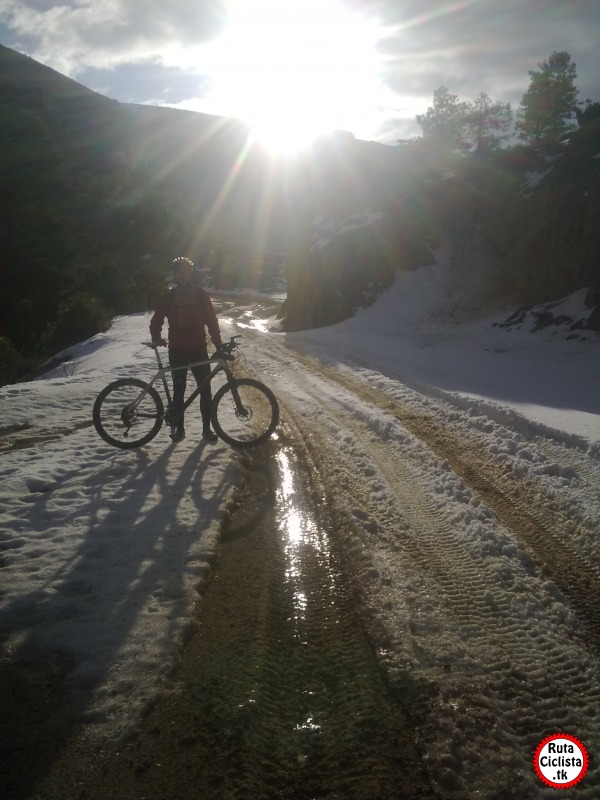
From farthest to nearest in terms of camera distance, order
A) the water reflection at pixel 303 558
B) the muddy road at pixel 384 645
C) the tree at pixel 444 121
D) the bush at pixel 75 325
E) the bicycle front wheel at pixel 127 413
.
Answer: the tree at pixel 444 121, the bush at pixel 75 325, the bicycle front wheel at pixel 127 413, the water reflection at pixel 303 558, the muddy road at pixel 384 645

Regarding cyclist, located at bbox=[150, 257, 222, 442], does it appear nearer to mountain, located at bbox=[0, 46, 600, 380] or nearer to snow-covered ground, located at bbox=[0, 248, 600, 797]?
snow-covered ground, located at bbox=[0, 248, 600, 797]

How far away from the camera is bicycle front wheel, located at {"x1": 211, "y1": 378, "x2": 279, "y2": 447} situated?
7395 mm

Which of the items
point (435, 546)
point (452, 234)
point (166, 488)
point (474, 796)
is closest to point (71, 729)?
point (474, 796)

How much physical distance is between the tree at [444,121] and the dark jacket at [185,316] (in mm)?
60067

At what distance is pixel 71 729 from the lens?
2936mm

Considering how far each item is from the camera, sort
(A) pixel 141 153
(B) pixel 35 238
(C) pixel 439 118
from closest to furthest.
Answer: (B) pixel 35 238 → (C) pixel 439 118 → (A) pixel 141 153

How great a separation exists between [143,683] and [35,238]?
5282 centimetres

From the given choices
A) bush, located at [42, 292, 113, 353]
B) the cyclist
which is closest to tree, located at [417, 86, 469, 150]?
bush, located at [42, 292, 113, 353]

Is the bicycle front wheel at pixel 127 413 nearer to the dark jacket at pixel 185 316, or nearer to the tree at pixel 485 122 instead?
the dark jacket at pixel 185 316

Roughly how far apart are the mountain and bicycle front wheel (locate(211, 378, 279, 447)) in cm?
1222

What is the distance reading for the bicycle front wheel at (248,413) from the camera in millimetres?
7395

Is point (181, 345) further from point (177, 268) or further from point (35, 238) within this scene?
point (35, 238)

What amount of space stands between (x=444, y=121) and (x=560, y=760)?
230 feet

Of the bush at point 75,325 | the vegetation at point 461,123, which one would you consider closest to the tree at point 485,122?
the vegetation at point 461,123
